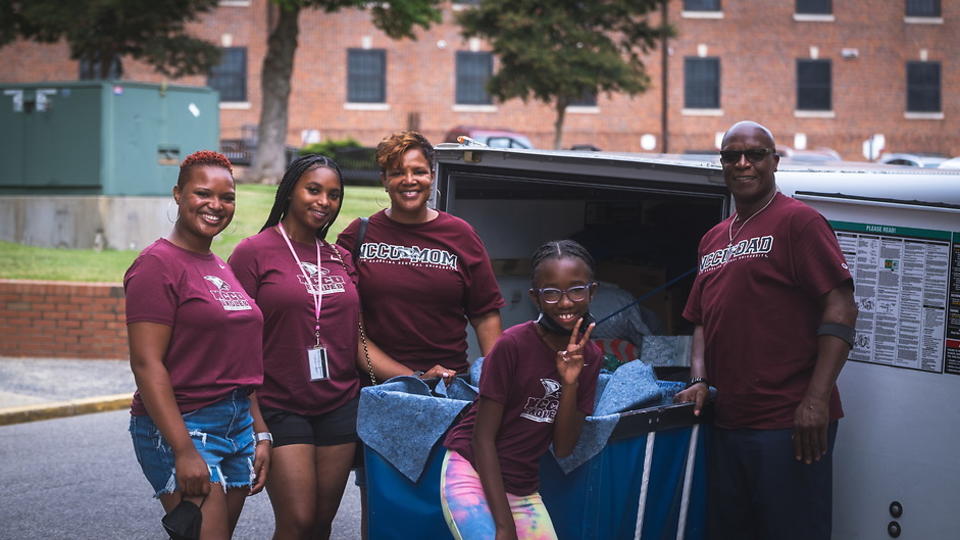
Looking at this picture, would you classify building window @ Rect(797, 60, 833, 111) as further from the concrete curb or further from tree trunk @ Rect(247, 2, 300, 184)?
the concrete curb

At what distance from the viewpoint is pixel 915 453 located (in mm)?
4020

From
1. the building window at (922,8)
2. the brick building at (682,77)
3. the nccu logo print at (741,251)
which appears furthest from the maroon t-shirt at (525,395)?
the building window at (922,8)

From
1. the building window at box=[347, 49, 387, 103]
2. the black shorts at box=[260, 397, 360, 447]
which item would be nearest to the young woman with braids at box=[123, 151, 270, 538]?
the black shorts at box=[260, 397, 360, 447]

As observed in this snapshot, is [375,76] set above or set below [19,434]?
above

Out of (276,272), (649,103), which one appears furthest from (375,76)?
(276,272)

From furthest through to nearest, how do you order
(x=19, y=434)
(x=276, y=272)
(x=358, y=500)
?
1. (x=19, y=434)
2. (x=358, y=500)
3. (x=276, y=272)

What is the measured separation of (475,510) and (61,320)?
9.14 metres

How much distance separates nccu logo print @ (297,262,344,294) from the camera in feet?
13.6

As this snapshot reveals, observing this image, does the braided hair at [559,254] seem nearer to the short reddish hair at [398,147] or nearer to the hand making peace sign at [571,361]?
the hand making peace sign at [571,361]

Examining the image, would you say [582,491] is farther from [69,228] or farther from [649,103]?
[649,103]

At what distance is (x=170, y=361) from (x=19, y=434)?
19.4 feet

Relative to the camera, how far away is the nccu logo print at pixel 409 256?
14.6 feet

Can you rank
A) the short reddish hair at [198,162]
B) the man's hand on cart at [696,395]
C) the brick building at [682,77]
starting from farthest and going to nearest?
the brick building at [682,77], the man's hand on cart at [696,395], the short reddish hair at [198,162]

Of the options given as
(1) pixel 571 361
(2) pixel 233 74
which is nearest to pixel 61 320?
(1) pixel 571 361
